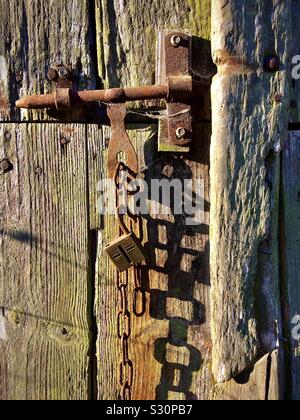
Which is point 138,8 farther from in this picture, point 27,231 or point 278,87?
point 27,231

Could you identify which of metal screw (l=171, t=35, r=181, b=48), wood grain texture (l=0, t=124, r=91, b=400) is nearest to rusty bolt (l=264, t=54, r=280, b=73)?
metal screw (l=171, t=35, r=181, b=48)

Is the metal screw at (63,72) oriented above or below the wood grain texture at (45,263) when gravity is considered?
above

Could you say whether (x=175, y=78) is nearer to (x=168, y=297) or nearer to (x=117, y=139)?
(x=117, y=139)

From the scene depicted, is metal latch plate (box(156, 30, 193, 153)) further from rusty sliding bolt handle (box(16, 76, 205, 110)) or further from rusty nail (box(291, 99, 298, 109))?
rusty nail (box(291, 99, 298, 109))

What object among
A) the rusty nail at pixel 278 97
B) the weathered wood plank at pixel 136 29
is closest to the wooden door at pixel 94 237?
the weathered wood plank at pixel 136 29

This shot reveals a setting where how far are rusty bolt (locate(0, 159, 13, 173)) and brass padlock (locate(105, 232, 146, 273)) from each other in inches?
14.7

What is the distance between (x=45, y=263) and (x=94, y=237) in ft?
0.51

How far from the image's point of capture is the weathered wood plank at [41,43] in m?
1.33

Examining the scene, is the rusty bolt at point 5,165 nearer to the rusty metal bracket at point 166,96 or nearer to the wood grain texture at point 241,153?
the rusty metal bracket at point 166,96

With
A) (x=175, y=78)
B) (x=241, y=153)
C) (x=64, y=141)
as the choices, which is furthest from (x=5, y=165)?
(x=241, y=153)

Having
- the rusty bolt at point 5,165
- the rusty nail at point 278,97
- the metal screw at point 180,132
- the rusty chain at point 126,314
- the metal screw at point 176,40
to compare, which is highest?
the metal screw at point 176,40

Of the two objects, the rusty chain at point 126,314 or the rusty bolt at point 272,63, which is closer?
the rusty bolt at point 272,63

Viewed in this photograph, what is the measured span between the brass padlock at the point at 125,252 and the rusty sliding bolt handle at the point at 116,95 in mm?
354

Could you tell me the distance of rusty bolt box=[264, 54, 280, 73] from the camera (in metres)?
1.20
